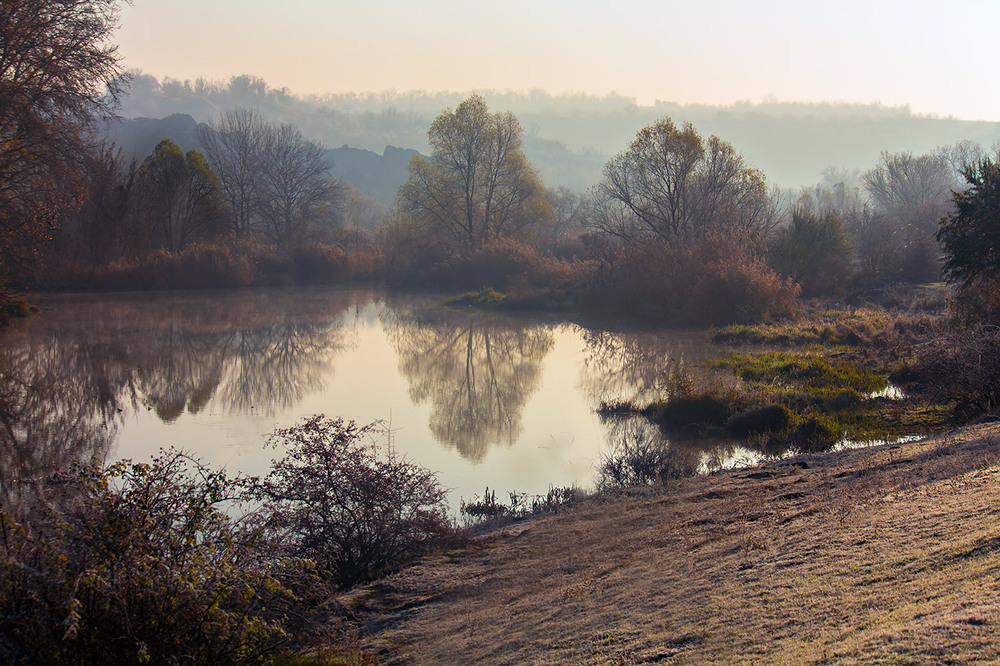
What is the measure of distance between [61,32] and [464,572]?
56.2ft

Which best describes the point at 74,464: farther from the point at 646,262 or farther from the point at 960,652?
the point at 646,262

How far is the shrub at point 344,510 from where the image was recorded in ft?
21.8

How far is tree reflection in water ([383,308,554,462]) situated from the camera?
13047 mm

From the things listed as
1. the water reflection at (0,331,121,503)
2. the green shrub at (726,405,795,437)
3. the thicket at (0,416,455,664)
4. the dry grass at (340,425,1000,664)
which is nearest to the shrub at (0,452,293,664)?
the thicket at (0,416,455,664)

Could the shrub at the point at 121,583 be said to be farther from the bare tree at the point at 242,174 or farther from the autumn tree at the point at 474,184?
the bare tree at the point at 242,174

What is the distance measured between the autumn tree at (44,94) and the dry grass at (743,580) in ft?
52.7

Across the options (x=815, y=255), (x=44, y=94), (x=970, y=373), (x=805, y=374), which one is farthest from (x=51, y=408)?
(x=815, y=255)

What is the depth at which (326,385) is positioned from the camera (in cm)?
1669

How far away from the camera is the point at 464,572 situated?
261 inches

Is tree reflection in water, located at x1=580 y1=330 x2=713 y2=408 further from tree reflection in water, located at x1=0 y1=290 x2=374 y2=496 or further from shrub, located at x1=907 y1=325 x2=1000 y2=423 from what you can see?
tree reflection in water, located at x1=0 y1=290 x2=374 y2=496

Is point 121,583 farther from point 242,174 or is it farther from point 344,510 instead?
point 242,174

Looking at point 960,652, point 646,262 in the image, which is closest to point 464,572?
point 960,652

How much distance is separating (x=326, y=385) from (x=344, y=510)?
10.1 meters

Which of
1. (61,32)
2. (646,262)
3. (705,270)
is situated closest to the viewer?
(61,32)
